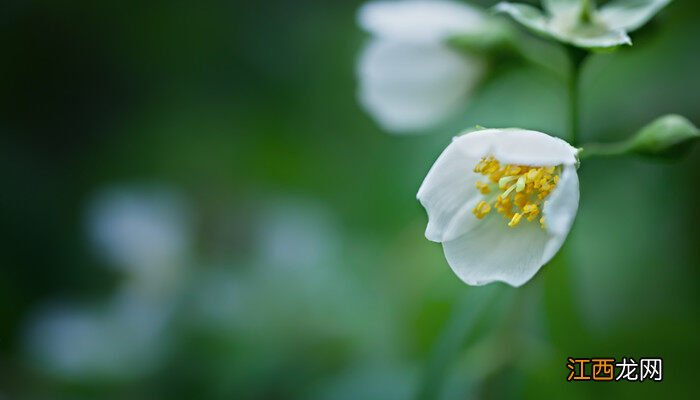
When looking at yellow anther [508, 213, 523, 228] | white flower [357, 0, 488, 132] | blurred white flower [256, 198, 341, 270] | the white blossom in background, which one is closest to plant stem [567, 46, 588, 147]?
yellow anther [508, 213, 523, 228]

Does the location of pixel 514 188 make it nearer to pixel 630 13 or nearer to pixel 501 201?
pixel 501 201

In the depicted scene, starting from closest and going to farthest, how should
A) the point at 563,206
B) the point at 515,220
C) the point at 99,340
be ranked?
the point at 563,206 → the point at 515,220 → the point at 99,340

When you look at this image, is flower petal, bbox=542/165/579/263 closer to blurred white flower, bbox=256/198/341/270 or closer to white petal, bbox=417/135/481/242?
white petal, bbox=417/135/481/242

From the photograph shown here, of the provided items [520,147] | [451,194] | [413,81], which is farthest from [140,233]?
[520,147]

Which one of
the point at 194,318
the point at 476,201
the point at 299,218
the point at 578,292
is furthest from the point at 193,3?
the point at 476,201

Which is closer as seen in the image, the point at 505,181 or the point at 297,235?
the point at 505,181

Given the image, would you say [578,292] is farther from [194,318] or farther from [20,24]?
[20,24]
